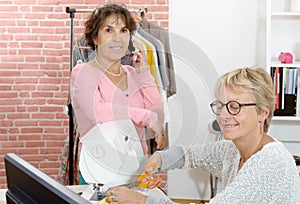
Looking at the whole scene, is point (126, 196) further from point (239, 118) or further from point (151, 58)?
point (151, 58)

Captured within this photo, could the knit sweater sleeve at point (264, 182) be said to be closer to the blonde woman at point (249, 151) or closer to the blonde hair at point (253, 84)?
the blonde woman at point (249, 151)

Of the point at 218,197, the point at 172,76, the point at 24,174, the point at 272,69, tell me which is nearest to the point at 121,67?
the point at 172,76

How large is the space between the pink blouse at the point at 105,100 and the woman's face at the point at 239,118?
98 centimetres

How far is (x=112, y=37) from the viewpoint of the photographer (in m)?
3.03

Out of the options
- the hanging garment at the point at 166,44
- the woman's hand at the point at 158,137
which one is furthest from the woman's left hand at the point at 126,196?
the hanging garment at the point at 166,44

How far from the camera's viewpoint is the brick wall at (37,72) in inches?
165

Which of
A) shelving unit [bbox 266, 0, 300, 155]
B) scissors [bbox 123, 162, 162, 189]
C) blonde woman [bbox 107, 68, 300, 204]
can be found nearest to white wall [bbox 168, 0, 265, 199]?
shelving unit [bbox 266, 0, 300, 155]

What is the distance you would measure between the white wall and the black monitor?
10.4 ft

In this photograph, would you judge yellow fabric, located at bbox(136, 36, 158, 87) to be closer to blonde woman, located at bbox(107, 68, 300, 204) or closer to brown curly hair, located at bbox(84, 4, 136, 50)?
brown curly hair, located at bbox(84, 4, 136, 50)

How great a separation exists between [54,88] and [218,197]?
2.80 m

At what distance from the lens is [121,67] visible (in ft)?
9.89

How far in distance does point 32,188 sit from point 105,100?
2143 mm

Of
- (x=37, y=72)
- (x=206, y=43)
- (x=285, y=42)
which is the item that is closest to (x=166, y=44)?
(x=206, y=43)

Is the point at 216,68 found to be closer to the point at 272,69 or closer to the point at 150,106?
the point at 272,69
